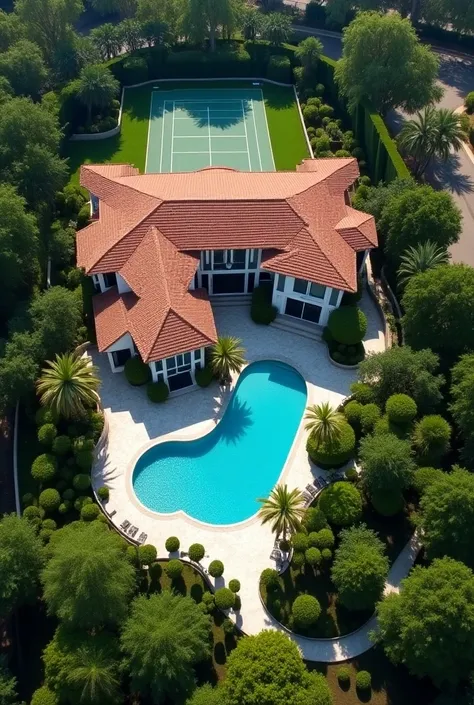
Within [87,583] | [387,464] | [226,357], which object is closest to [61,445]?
[87,583]

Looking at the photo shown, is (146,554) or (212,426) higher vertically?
(212,426)

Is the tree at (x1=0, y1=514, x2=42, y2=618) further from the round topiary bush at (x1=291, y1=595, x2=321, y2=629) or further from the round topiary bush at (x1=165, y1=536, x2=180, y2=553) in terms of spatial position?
the round topiary bush at (x1=291, y1=595, x2=321, y2=629)

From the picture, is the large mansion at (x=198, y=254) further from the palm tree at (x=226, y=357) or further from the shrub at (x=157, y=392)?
the palm tree at (x=226, y=357)

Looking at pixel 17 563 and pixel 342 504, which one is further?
pixel 342 504

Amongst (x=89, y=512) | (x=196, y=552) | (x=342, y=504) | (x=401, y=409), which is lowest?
(x=196, y=552)

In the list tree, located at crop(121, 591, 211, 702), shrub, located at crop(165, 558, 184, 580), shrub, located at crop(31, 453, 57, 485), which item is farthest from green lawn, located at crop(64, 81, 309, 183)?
tree, located at crop(121, 591, 211, 702)

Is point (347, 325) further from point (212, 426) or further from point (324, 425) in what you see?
point (212, 426)

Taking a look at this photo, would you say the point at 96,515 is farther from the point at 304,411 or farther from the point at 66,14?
the point at 66,14
